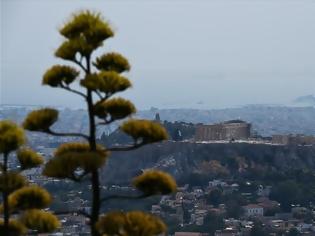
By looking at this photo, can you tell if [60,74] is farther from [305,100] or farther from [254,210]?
[305,100]

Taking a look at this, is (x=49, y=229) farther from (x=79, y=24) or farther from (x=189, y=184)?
(x=189, y=184)

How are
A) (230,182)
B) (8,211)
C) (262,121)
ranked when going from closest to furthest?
(8,211)
(230,182)
(262,121)

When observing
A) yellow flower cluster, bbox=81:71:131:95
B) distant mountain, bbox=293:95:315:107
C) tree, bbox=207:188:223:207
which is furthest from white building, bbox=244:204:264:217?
distant mountain, bbox=293:95:315:107

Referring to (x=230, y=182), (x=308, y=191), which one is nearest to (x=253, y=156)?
(x=230, y=182)

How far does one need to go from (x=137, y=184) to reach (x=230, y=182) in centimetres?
3849

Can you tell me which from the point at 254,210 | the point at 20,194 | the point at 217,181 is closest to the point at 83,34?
the point at 20,194

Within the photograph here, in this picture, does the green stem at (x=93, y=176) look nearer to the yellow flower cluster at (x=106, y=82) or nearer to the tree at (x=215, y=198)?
the yellow flower cluster at (x=106, y=82)

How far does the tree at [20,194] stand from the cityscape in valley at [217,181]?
1688 centimetres

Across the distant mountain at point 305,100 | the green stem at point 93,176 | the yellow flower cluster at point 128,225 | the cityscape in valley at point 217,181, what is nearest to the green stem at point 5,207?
the green stem at point 93,176

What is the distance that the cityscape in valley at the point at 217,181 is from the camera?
2975 cm

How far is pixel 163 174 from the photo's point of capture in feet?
15.1

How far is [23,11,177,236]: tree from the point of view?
4.41 meters

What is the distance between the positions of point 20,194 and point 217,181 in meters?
39.1

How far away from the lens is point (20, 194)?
188 inches
